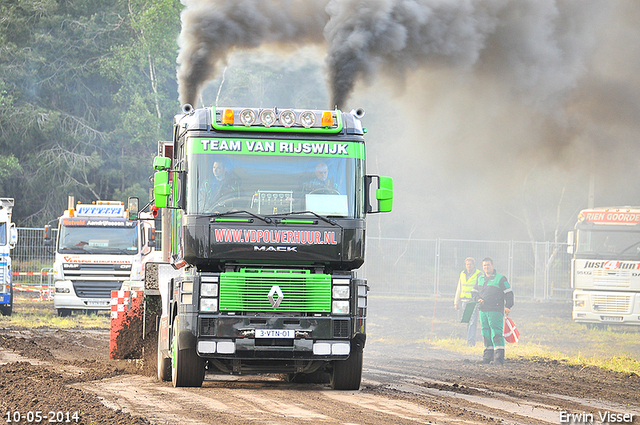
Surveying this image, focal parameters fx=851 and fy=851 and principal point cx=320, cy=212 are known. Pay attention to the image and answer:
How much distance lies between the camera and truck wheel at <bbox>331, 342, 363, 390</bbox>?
10273 mm

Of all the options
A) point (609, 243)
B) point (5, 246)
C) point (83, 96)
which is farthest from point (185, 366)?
point (83, 96)

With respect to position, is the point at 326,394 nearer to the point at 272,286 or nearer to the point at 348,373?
the point at 348,373

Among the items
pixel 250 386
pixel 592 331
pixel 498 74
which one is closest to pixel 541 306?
pixel 592 331

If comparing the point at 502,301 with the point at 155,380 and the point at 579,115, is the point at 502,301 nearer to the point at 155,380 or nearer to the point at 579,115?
the point at 579,115

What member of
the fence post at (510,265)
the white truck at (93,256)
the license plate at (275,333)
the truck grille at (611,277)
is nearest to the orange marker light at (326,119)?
the license plate at (275,333)

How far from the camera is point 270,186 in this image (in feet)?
32.1

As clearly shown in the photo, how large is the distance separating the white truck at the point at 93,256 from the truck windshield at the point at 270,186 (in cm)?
1423

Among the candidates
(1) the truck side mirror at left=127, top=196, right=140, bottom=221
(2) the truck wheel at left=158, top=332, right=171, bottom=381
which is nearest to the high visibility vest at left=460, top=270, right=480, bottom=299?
(1) the truck side mirror at left=127, top=196, right=140, bottom=221

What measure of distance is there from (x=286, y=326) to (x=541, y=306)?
25348 mm

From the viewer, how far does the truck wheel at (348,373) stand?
10.3 meters

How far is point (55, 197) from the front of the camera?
3975 centimetres

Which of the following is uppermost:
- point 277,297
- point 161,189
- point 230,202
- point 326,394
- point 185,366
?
point 161,189

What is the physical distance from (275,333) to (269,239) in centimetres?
106

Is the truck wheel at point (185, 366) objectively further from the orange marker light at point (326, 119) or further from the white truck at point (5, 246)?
the white truck at point (5, 246)
